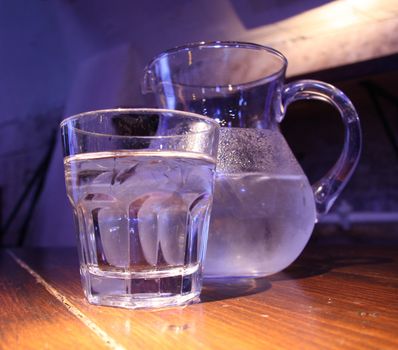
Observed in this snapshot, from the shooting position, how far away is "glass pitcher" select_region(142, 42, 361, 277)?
403mm

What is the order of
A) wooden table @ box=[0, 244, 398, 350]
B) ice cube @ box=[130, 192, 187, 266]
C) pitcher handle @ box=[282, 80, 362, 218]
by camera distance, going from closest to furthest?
wooden table @ box=[0, 244, 398, 350] → ice cube @ box=[130, 192, 187, 266] → pitcher handle @ box=[282, 80, 362, 218]

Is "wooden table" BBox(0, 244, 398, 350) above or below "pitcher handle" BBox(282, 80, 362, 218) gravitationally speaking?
below

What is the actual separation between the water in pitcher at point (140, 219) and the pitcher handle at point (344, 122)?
172mm

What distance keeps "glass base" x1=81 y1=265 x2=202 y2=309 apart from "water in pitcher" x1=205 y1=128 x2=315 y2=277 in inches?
3.2

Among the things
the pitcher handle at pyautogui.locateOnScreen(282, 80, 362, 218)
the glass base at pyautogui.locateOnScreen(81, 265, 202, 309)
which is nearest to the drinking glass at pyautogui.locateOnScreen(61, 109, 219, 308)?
the glass base at pyautogui.locateOnScreen(81, 265, 202, 309)

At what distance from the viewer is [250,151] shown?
0.43 m

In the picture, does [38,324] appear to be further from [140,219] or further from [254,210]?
[254,210]

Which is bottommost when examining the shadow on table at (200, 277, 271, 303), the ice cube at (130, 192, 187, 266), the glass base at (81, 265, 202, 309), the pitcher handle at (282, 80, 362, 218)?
the shadow on table at (200, 277, 271, 303)

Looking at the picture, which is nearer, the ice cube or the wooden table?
the wooden table

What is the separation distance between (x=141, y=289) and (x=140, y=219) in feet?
0.16

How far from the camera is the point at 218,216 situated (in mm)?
403

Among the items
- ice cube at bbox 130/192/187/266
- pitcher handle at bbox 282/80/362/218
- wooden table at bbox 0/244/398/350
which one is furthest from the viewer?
pitcher handle at bbox 282/80/362/218

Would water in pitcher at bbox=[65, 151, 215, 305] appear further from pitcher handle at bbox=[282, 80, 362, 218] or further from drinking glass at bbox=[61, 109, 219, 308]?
pitcher handle at bbox=[282, 80, 362, 218]

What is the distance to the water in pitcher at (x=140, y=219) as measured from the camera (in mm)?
317
